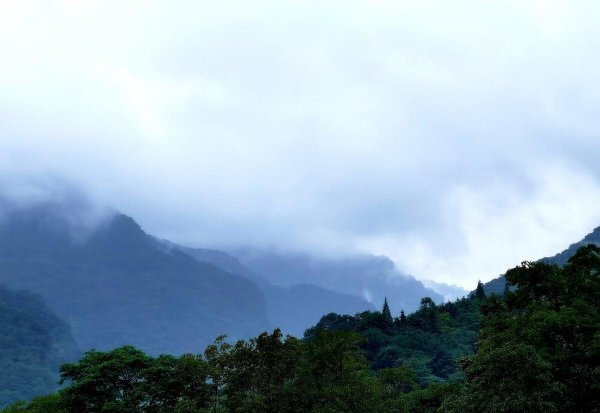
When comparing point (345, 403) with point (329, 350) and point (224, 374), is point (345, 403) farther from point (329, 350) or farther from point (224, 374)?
point (224, 374)

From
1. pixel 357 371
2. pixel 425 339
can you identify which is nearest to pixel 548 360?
pixel 357 371

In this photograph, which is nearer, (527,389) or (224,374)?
(527,389)

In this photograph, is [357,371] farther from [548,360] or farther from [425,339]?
[425,339]

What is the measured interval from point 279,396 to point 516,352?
2069 cm

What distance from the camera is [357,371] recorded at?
49594mm

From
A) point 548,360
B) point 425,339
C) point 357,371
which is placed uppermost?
point 425,339

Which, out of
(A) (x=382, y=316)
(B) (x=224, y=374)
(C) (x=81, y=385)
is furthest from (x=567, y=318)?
(A) (x=382, y=316)

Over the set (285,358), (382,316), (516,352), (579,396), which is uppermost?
(382,316)

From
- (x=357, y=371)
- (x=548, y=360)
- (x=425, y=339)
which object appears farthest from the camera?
(x=425, y=339)

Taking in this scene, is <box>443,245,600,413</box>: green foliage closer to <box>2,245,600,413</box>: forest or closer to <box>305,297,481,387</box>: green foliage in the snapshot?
<box>2,245,600,413</box>: forest

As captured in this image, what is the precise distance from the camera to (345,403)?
4312 centimetres

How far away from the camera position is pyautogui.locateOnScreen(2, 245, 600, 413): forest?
3096 cm

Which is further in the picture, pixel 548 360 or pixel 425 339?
pixel 425 339

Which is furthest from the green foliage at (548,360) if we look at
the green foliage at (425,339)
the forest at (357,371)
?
the green foliage at (425,339)
